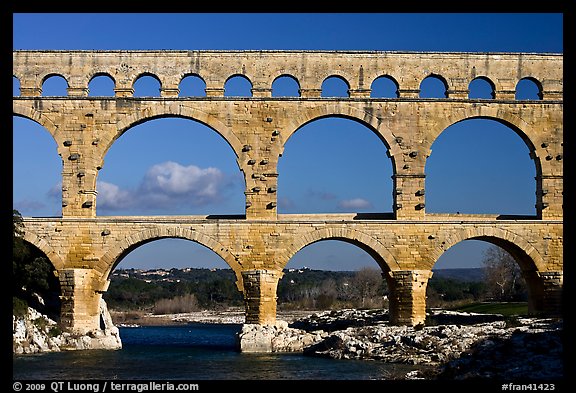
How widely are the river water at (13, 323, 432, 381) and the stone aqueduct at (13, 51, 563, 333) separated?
2349 mm

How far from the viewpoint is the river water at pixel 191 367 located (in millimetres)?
17922

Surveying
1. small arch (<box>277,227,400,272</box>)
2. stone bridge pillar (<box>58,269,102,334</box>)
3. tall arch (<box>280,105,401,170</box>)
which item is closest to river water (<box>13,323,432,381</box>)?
stone bridge pillar (<box>58,269,102,334</box>)

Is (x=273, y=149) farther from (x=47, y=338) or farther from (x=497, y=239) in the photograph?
(x=47, y=338)

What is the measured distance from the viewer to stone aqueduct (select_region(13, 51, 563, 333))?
83.0 feet

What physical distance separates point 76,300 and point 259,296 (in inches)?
224

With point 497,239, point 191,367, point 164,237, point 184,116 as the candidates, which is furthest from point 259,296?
point 497,239

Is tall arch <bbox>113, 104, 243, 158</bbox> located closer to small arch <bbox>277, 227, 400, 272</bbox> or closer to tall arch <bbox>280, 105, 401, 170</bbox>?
tall arch <bbox>280, 105, 401, 170</bbox>

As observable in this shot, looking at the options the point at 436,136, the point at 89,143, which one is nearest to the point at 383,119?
the point at 436,136

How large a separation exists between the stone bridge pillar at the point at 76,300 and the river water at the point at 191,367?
1217mm

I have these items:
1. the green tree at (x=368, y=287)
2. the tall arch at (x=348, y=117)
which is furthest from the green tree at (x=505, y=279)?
the tall arch at (x=348, y=117)

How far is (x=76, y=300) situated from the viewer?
2491cm

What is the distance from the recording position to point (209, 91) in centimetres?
2584

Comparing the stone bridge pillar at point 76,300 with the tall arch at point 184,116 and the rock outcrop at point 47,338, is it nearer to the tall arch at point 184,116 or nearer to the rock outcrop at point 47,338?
the rock outcrop at point 47,338

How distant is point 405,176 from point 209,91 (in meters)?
6.91
